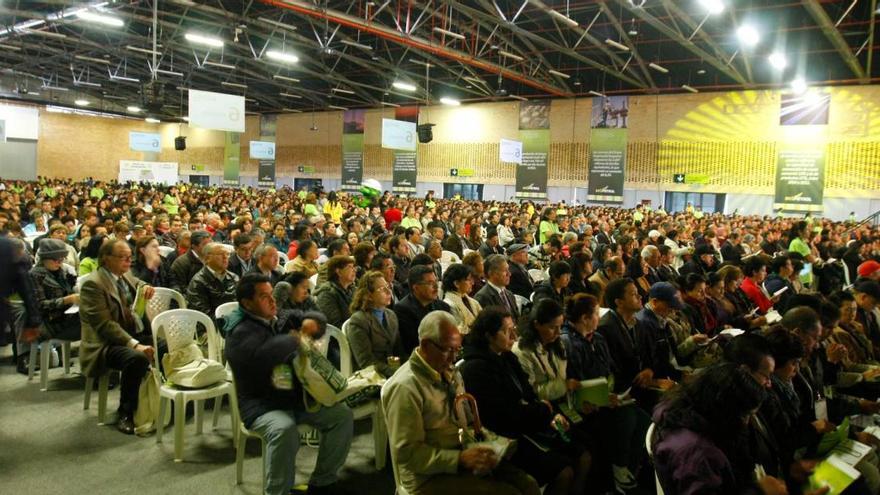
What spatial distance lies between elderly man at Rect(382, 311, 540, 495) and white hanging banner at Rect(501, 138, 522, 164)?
1795 centimetres

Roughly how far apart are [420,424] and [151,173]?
29.8 m

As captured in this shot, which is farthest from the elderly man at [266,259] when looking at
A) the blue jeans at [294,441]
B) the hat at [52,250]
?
the blue jeans at [294,441]

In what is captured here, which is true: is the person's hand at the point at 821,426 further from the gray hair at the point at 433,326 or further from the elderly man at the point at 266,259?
the elderly man at the point at 266,259

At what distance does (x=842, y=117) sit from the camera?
59.8ft

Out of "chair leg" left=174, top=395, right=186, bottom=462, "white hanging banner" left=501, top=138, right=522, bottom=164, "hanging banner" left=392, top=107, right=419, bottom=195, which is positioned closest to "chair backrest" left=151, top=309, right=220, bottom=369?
"chair leg" left=174, top=395, right=186, bottom=462

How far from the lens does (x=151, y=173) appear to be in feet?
93.6

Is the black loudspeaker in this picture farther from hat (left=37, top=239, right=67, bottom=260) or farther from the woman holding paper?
the woman holding paper

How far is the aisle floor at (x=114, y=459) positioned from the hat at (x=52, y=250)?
1.06 metres

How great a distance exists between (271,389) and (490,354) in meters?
1.08

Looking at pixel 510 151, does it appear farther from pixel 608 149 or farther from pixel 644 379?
pixel 644 379

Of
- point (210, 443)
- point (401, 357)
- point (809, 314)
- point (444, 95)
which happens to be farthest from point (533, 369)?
point (444, 95)

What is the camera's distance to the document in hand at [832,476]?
228 centimetres

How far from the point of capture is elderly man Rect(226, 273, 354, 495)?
2.78m

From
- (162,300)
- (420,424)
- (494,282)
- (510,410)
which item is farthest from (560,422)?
(162,300)
